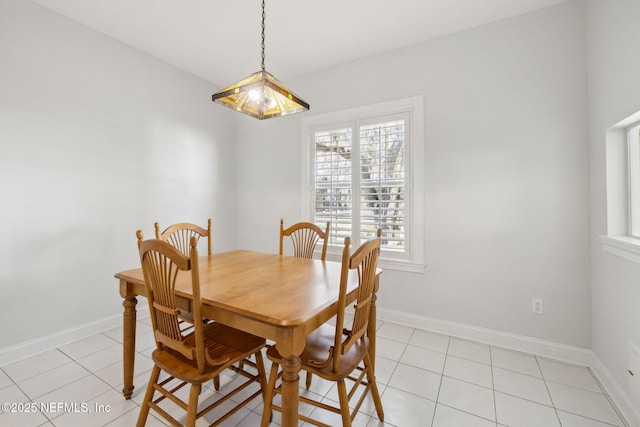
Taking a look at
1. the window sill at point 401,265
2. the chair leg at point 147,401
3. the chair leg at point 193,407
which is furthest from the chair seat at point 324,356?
the window sill at point 401,265

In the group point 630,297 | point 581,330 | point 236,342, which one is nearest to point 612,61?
point 630,297

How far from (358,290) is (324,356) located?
14.2 inches

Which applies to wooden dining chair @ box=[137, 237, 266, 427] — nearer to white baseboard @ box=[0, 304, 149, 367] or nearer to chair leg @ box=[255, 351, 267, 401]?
chair leg @ box=[255, 351, 267, 401]

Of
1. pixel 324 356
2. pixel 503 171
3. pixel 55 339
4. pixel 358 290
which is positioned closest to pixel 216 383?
pixel 324 356

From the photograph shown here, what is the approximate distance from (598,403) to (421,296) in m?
1.29

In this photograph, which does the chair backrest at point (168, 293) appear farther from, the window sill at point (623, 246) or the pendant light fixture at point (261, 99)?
the window sill at point (623, 246)

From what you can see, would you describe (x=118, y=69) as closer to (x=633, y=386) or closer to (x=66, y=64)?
(x=66, y=64)

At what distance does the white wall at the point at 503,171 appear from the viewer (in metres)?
2.18

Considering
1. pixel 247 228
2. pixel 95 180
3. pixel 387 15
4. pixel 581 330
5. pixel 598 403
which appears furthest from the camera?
pixel 247 228

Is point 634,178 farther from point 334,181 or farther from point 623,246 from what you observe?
point 334,181

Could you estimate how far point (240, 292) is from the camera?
1.42m

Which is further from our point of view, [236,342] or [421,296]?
[421,296]

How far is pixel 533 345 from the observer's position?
230 centimetres

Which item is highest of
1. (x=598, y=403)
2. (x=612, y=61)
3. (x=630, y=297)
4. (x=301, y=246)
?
(x=612, y=61)
